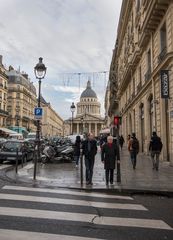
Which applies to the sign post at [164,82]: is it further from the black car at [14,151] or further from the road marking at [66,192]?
the road marking at [66,192]

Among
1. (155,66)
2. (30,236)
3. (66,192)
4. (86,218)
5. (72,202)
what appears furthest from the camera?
(155,66)

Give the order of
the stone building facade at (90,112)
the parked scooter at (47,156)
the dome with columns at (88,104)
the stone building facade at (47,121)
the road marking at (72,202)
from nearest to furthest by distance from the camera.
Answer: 1. the road marking at (72,202)
2. the parked scooter at (47,156)
3. the stone building facade at (47,121)
4. the stone building facade at (90,112)
5. the dome with columns at (88,104)

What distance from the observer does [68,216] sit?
21.8 feet

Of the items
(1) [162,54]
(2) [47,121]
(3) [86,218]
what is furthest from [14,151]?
(2) [47,121]

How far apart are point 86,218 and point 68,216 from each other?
37cm

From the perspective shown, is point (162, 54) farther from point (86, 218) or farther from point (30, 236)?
point (30, 236)

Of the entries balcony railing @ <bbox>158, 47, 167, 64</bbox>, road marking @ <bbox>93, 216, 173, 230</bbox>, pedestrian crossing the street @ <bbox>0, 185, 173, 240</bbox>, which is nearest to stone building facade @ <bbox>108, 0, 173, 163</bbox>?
balcony railing @ <bbox>158, 47, 167, 64</bbox>

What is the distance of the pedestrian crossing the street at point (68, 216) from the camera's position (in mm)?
5504

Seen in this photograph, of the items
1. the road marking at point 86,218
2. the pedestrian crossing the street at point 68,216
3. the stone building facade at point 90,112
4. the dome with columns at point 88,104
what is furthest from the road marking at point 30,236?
the dome with columns at point 88,104

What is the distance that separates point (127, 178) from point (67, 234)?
7.37 metres

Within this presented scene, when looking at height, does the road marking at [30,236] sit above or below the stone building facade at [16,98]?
below

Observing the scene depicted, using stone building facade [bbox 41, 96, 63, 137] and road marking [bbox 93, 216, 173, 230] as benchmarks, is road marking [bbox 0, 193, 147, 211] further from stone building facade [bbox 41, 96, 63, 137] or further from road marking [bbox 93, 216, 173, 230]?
stone building facade [bbox 41, 96, 63, 137]

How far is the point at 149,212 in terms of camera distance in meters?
7.24

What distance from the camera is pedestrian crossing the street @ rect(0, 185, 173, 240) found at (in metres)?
5.50
